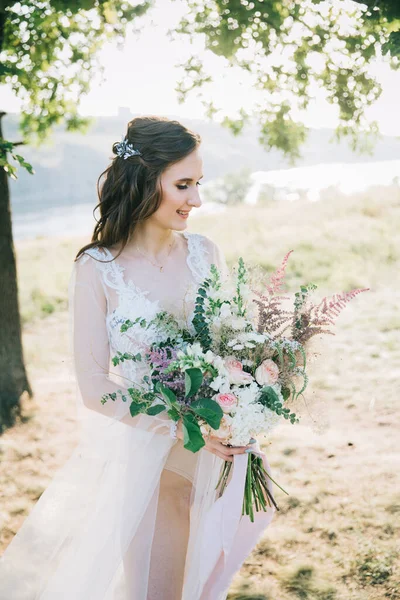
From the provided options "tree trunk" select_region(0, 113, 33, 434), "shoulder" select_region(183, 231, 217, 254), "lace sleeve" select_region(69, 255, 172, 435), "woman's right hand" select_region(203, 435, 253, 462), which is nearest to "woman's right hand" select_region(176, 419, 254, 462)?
"woman's right hand" select_region(203, 435, 253, 462)

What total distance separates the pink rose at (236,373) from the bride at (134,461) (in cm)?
26

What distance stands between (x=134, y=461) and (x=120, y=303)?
0.66 metres

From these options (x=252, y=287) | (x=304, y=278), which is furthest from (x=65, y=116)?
(x=304, y=278)

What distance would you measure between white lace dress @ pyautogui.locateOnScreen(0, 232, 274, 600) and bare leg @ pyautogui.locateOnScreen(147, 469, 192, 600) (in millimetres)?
36

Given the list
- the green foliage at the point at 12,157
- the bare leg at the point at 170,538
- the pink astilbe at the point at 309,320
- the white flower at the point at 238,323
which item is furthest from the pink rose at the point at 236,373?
the green foliage at the point at 12,157

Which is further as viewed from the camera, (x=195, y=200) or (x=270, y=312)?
(x=195, y=200)

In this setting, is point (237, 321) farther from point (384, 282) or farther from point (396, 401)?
point (384, 282)

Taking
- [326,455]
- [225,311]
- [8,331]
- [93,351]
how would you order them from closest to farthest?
[225,311] < [93,351] < [326,455] < [8,331]

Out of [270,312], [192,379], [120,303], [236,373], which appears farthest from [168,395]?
[120,303]

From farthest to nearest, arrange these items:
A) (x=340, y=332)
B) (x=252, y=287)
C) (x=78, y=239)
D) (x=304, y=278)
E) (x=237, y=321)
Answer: (x=78, y=239) < (x=304, y=278) < (x=340, y=332) < (x=252, y=287) < (x=237, y=321)

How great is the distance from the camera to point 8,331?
5.48m

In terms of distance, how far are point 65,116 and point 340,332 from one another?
4.81 m

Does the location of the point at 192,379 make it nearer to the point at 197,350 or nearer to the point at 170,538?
the point at 197,350

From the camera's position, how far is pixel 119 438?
2576 millimetres
